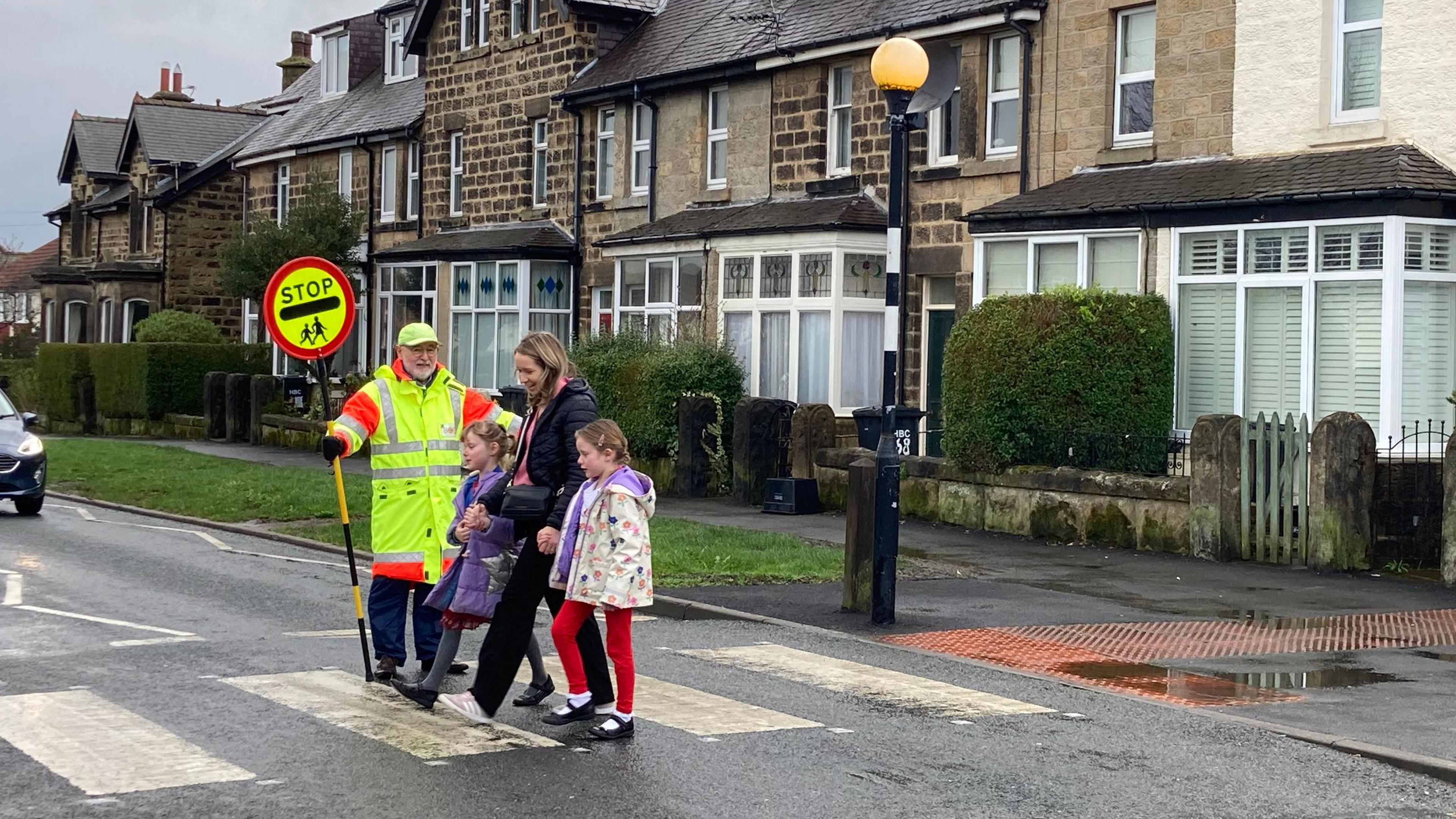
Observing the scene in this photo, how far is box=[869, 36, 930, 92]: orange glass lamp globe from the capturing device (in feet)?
39.3

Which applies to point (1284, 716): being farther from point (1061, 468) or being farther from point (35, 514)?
point (35, 514)

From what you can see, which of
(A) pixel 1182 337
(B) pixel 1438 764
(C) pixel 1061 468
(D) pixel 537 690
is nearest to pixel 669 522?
(C) pixel 1061 468

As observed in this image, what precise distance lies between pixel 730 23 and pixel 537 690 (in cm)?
2121

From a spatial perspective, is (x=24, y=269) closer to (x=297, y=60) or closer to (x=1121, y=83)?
(x=297, y=60)

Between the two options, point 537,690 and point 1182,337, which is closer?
point 537,690

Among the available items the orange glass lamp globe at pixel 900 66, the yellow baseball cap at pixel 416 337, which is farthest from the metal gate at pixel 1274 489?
the yellow baseball cap at pixel 416 337

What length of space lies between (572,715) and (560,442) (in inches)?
51.2

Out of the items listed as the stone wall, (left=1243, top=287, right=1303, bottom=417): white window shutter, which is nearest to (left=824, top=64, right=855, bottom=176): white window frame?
the stone wall

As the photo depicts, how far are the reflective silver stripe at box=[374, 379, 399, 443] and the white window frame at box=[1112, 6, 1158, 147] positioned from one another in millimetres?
13942

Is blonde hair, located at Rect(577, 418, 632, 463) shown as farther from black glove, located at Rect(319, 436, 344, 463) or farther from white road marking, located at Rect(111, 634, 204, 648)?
white road marking, located at Rect(111, 634, 204, 648)

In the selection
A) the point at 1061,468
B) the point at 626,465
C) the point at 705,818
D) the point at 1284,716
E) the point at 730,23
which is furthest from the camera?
the point at 730,23

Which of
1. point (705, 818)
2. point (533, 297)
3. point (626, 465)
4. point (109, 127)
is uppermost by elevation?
point (109, 127)

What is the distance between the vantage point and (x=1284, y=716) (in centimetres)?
885

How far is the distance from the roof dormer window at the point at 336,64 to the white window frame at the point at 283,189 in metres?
2.34
